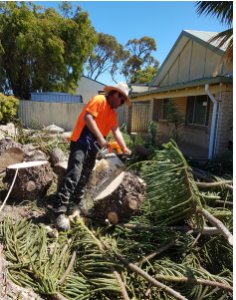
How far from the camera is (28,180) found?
4480 millimetres

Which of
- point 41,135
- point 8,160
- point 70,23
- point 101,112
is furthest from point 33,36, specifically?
point 101,112

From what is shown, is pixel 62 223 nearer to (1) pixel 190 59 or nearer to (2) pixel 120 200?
(2) pixel 120 200

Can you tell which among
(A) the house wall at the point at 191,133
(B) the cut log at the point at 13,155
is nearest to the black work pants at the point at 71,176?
(B) the cut log at the point at 13,155

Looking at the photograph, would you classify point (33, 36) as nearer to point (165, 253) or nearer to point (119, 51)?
point (165, 253)

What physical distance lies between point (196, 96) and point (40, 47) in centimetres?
1006

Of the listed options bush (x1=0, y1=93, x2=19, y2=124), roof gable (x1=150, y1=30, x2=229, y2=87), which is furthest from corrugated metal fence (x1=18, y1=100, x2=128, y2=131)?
roof gable (x1=150, y1=30, x2=229, y2=87)

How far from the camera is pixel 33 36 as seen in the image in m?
17.5

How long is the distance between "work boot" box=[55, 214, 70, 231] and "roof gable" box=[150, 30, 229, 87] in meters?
8.28

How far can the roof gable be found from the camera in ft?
39.2

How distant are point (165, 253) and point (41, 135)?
525 cm

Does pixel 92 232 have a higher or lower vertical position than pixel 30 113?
lower

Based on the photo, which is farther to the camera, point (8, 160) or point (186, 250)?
point (8, 160)

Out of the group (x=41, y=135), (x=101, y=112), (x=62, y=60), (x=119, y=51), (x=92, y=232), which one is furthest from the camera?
(x=119, y=51)

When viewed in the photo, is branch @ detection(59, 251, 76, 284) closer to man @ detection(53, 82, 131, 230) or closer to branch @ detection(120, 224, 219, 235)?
man @ detection(53, 82, 131, 230)
